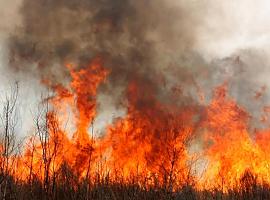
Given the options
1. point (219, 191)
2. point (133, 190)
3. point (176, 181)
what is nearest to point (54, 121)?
point (133, 190)

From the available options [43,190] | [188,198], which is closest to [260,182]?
[188,198]

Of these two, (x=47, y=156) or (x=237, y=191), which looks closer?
(x=47, y=156)

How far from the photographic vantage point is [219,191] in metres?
13.4

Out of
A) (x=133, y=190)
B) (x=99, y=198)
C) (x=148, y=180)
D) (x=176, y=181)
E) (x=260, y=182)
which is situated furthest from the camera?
(x=260, y=182)

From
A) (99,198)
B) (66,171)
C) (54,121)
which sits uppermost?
(54,121)

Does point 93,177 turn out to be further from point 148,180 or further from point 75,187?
point 148,180

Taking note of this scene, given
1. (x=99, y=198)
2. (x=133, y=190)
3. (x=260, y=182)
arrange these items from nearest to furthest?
(x=99, y=198) → (x=133, y=190) → (x=260, y=182)

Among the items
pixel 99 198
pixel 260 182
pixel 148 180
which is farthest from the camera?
pixel 260 182

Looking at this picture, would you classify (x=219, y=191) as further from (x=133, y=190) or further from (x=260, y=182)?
(x=133, y=190)

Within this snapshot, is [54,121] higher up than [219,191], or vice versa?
[54,121]

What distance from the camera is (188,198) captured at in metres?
12.6

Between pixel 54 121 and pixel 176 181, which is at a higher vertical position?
pixel 54 121

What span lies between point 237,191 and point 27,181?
7070mm

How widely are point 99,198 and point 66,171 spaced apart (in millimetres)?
1307
